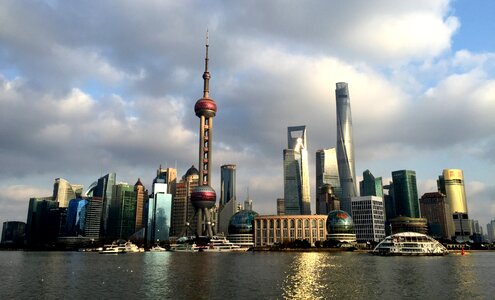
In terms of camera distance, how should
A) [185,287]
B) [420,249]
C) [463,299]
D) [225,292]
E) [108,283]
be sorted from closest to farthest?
1. [463,299]
2. [225,292]
3. [185,287]
4. [108,283]
5. [420,249]

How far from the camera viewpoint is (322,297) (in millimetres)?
64625

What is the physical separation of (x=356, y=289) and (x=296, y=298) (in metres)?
15.0

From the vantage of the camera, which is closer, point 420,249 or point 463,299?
point 463,299

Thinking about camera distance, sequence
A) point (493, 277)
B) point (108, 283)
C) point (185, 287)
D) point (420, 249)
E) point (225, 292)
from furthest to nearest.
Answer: point (420, 249) → point (493, 277) → point (108, 283) → point (185, 287) → point (225, 292)

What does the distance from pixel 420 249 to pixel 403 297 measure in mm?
141353

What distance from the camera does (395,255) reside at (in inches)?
7672

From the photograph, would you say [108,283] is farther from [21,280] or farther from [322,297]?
[322,297]

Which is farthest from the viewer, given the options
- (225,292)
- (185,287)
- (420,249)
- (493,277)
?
(420,249)

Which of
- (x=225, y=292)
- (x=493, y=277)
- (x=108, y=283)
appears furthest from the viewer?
(x=493, y=277)

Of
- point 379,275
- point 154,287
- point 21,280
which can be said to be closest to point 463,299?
point 379,275

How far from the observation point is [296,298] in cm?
6362

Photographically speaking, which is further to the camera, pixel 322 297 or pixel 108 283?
pixel 108 283

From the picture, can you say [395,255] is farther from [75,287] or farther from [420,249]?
[75,287]

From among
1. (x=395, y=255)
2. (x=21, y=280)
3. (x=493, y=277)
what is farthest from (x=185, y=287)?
(x=395, y=255)
